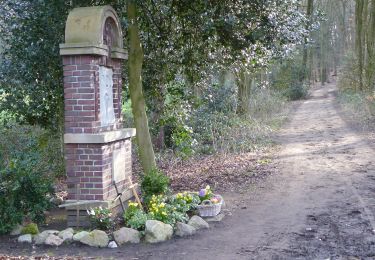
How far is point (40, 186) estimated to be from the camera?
24.0 ft

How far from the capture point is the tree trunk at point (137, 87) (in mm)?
9789

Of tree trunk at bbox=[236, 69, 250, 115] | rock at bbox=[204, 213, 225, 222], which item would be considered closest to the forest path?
rock at bbox=[204, 213, 225, 222]

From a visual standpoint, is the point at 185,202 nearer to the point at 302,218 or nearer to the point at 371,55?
the point at 302,218

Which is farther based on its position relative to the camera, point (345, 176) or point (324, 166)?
point (324, 166)

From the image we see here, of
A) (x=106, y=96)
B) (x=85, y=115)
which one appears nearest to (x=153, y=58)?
(x=106, y=96)

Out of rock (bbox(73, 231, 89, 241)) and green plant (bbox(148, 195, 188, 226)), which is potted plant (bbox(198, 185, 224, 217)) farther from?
rock (bbox(73, 231, 89, 241))

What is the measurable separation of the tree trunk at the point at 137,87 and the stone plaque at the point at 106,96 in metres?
1.63

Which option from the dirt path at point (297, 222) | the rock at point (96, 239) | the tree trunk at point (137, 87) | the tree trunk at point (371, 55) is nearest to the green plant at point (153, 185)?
the dirt path at point (297, 222)

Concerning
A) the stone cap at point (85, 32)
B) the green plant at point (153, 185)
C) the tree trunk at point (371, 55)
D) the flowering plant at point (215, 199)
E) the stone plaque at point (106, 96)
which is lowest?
the flowering plant at point (215, 199)

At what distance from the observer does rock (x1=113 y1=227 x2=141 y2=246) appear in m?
6.68

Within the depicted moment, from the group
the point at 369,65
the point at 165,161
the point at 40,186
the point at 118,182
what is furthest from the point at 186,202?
the point at 369,65

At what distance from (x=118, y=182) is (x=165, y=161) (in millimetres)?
6100

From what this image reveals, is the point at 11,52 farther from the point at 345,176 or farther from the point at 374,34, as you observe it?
the point at 374,34

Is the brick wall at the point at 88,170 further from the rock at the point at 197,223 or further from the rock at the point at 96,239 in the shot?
the rock at the point at 197,223
